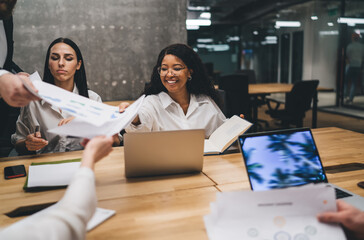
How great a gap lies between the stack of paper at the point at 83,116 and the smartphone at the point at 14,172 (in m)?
0.62

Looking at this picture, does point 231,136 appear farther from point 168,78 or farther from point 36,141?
point 36,141

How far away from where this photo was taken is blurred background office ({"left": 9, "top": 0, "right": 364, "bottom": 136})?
4.25m

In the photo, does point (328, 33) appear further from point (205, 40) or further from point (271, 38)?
point (205, 40)

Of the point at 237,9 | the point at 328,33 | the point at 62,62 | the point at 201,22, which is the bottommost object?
the point at 62,62

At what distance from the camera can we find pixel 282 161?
1184 millimetres

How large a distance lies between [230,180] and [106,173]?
589mm

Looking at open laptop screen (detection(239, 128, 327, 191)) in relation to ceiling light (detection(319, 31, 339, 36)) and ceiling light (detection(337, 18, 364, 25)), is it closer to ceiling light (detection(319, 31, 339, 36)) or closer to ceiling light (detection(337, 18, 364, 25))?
ceiling light (detection(337, 18, 364, 25))

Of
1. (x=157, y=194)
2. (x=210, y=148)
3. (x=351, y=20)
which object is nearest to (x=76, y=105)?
(x=157, y=194)

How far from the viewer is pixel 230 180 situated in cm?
140

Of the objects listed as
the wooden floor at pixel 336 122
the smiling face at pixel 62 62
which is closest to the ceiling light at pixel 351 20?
the wooden floor at pixel 336 122

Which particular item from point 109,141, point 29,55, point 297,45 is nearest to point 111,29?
point 29,55

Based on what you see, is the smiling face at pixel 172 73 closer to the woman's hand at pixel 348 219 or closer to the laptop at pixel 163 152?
the laptop at pixel 163 152

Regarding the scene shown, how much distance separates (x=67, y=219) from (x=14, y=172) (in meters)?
0.96

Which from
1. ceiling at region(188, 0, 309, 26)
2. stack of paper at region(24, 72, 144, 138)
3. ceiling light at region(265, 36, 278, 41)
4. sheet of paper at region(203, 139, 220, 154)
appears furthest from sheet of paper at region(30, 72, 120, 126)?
ceiling light at region(265, 36, 278, 41)
